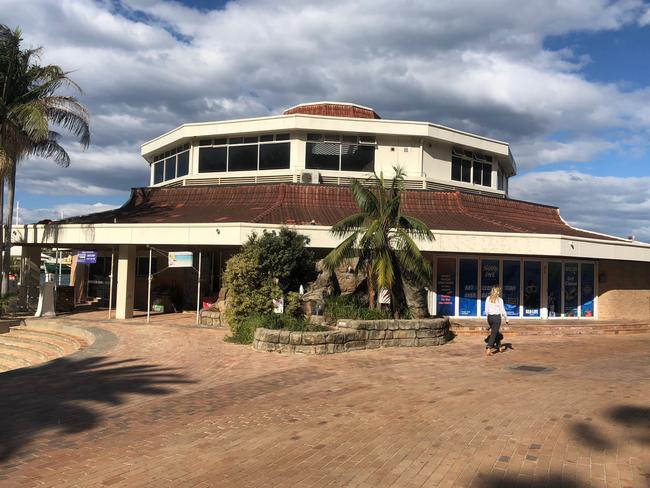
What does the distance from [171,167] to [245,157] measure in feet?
17.2

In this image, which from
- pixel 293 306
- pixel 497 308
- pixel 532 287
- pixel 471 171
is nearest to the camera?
pixel 497 308

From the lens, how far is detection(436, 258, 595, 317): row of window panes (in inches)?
773

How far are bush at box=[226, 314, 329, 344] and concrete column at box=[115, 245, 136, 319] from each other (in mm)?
6107

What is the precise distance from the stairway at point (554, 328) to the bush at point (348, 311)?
10.5ft

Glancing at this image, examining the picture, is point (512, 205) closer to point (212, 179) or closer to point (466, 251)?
point (466, 251)

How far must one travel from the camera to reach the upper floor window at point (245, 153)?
24656mm

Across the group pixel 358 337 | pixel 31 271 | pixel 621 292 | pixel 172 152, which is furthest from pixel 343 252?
pixel 172 152

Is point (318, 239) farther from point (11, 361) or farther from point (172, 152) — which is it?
point (172, 152)

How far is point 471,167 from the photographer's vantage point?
1062 inches

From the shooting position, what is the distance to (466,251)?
18.1 m

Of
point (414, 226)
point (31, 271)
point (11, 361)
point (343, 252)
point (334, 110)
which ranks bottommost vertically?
point (11, 361)

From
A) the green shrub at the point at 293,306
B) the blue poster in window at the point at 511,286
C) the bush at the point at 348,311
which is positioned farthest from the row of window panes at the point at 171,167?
the blue poster in window at the point at 511,286

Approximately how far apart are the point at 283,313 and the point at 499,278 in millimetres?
8990

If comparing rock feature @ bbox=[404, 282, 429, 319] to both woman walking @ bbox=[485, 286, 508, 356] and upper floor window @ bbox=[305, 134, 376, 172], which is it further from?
upper floor window @ bbox=[305, 134, 376, 172]
